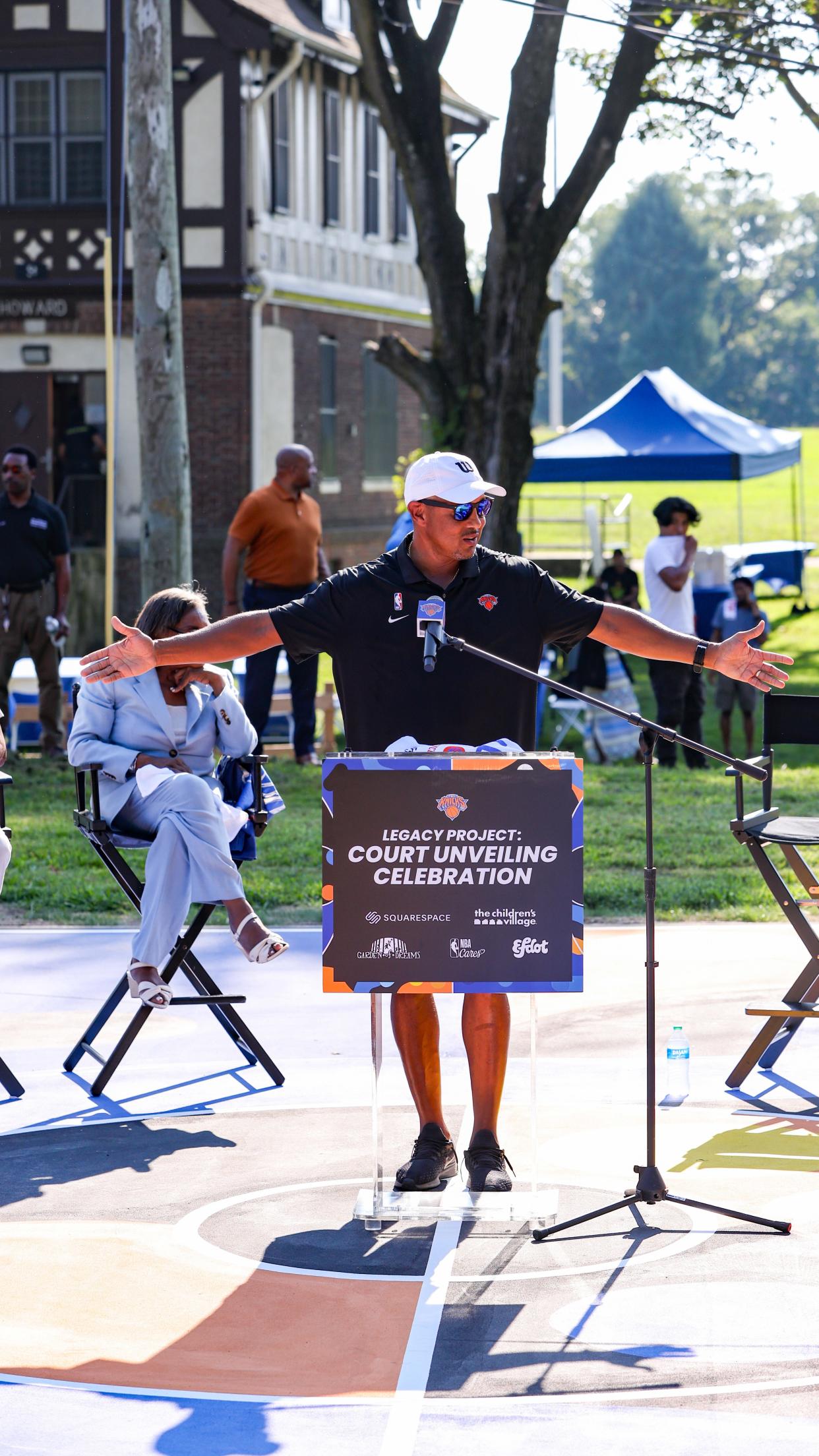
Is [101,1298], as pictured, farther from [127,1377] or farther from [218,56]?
[218,56]

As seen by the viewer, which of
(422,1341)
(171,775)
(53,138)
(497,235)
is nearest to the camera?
(422,1341)

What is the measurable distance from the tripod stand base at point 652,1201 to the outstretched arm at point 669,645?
1.32 meters

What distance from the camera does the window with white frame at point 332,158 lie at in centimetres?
2983

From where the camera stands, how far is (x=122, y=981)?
6598 mm

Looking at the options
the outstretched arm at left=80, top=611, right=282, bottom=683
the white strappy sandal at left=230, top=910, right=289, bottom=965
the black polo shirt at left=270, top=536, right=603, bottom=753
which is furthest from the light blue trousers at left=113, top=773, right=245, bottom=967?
the black polo shirt at left=270, top=536, right=603, bottom=753

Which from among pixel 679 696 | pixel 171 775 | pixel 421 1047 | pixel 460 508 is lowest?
pixel 421 1047

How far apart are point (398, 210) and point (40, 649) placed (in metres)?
20.4

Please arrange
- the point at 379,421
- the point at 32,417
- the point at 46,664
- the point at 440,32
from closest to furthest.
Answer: the point at 46,664 → the point at 440,32 → the point at 32,417 → the point at 379,421

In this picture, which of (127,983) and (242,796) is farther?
(242,796)

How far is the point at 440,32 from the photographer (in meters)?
17.4

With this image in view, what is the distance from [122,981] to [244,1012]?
104 cm

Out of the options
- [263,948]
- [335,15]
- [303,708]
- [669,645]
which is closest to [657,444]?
[303,708]

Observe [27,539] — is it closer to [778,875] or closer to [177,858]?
[177,858]

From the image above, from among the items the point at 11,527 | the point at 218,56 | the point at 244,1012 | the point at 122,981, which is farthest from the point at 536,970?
the point at 218,56
